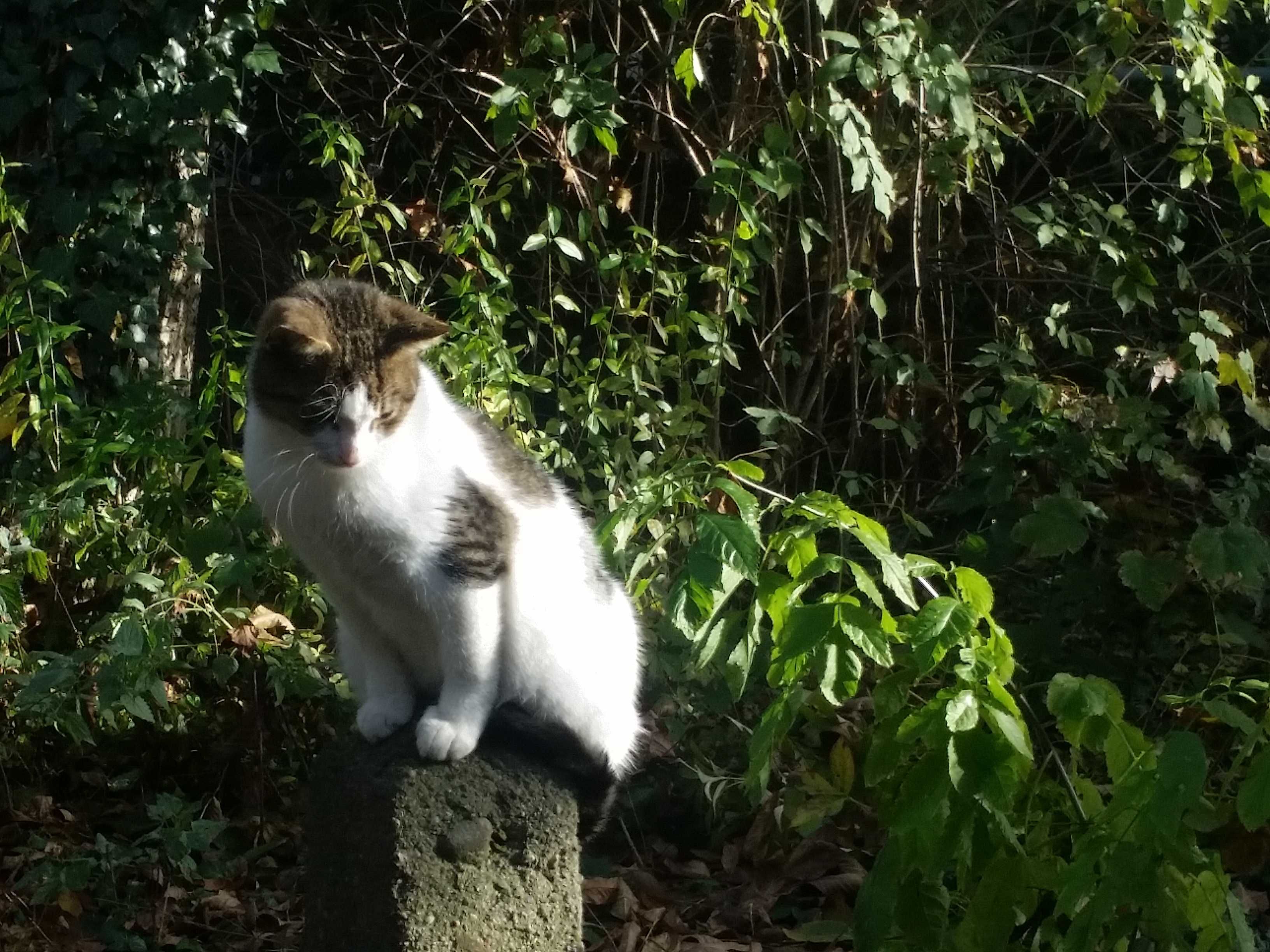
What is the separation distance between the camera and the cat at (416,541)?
229cm

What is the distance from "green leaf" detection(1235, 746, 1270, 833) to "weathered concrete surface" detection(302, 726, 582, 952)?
1154mm

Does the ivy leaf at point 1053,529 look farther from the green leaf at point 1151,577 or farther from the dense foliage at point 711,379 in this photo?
the green leaf at point 1151,577

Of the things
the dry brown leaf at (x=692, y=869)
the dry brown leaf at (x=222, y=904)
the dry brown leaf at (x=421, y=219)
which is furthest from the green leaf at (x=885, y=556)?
the dry brown leaf at (x=421, y=219)

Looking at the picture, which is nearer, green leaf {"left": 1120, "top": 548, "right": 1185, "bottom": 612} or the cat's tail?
the cat's tail

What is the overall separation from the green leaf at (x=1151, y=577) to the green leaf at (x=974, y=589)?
71.5 inches

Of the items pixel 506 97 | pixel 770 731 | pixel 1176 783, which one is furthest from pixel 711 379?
pixel 1176 783

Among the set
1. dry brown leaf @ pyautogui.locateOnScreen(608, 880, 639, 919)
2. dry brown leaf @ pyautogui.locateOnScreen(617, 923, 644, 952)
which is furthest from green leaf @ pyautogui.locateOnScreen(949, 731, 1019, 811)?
dry brown leaf @ pyautogui.locateOnScreen(608, 880, 639, 919)

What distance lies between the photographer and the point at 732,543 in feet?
6.19

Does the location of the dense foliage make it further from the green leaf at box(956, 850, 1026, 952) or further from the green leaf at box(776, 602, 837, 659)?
the green leaf at box(776, 602, 837, 659)

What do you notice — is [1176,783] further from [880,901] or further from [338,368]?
[338,368]

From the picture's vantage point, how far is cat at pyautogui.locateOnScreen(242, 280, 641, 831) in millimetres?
2289

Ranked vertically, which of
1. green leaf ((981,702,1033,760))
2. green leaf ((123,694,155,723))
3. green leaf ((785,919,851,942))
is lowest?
green leaf ((785,919,851,942))

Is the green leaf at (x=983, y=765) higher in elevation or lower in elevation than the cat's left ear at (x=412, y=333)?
lower

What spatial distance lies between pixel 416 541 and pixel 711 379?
1905mm
